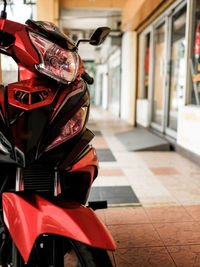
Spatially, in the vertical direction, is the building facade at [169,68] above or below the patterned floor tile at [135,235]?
above

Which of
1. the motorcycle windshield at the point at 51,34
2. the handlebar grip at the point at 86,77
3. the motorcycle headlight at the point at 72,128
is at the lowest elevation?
the motorcycle headlight at the point at 72,128

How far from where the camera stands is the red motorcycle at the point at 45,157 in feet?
2.97

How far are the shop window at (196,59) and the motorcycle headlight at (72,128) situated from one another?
320 cm

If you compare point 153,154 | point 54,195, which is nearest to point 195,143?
point 153,154

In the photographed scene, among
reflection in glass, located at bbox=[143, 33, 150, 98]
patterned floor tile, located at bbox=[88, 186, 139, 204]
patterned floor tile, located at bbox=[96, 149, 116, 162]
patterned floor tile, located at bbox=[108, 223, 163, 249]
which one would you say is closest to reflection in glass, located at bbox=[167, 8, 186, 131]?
patterned floor tile, located at bbox=[96, 149, 116, 162]

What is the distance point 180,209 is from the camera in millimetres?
2176

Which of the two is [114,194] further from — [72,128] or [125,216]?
[72,128]

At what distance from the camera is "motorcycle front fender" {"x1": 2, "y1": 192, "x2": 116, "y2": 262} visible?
0.89m

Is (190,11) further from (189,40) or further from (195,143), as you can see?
(195,143)

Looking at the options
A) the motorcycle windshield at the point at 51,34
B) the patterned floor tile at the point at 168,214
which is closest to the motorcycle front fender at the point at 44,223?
the motorcycle windshield at the point at 51,34

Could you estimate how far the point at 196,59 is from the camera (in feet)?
12.9

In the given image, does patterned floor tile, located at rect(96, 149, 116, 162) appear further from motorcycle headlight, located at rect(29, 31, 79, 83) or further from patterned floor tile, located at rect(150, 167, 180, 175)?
motorcycle headlight, located at rect(29, 31, 79, 83)

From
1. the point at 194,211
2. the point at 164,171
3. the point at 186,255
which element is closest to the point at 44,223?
the point at 186,255

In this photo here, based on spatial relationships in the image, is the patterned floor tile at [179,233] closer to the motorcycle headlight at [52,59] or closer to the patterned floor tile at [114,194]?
the patterned floor tile at [114,194]
